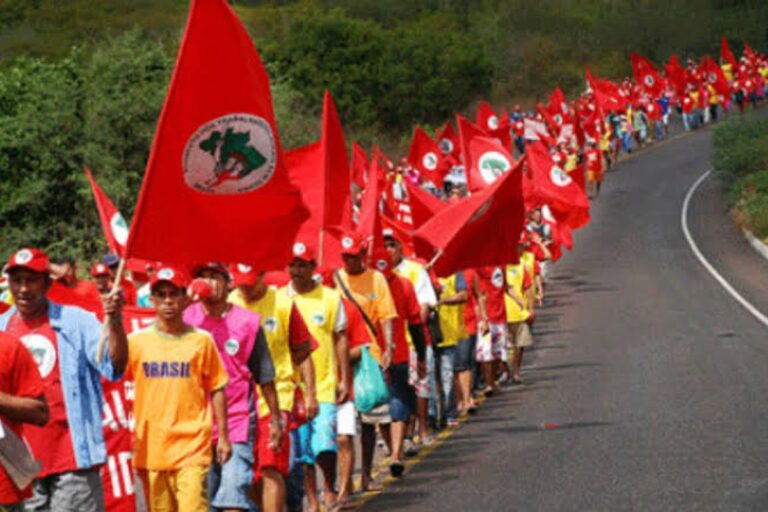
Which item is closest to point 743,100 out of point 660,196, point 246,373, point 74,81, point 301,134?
point 660,196

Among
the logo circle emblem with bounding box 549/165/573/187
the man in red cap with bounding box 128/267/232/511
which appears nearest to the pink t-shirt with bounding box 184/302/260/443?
the man in red cap with bounding box 128/267/232/511

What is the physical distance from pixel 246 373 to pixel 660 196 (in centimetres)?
4703

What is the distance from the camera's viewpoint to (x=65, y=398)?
8.45m

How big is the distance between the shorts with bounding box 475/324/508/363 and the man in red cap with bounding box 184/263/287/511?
31.1ft

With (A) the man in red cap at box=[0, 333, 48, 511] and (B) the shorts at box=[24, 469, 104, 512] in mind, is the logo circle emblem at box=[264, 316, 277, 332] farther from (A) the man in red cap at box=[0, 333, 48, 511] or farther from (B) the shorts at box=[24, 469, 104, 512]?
(A) the man in red cap at box=[0, 333, 48, 511]

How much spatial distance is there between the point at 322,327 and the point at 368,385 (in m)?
1.55

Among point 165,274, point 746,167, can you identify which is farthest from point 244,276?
point 746,167

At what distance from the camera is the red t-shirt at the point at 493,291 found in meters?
19.8

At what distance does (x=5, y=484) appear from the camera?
734 cm

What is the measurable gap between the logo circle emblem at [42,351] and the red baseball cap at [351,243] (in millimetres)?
5044

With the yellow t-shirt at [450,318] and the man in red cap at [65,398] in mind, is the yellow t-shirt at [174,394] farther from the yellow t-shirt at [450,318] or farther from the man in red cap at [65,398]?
the yellow t-shirt at [450,318]

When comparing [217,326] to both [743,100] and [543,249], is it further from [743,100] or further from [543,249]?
[743,100]

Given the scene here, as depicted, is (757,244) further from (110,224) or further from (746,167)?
(110,224)

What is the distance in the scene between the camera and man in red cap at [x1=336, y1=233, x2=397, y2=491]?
13531 mm
